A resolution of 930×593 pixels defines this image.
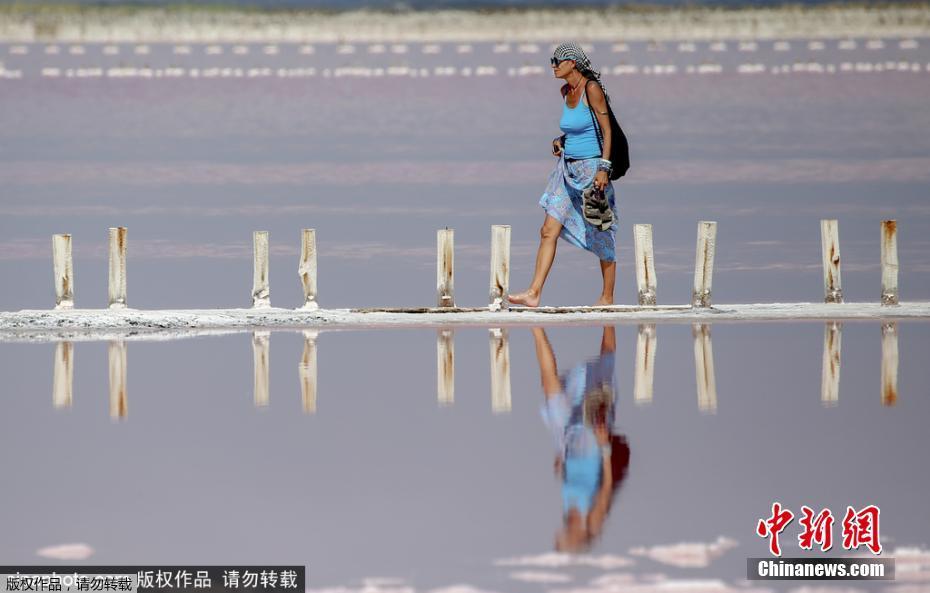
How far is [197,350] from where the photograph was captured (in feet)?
48.1

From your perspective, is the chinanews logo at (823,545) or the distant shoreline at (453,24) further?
the distant shoreline at (453,24)

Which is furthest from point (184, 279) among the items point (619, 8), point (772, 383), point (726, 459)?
point (619, 8)

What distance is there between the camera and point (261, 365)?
1368cm

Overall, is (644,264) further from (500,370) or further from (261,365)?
(261,365)

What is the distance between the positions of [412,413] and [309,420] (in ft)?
1.94

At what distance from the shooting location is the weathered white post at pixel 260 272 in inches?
656

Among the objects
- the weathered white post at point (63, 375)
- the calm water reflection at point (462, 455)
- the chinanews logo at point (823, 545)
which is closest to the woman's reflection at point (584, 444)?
the calm water reflection at point (462, 455)

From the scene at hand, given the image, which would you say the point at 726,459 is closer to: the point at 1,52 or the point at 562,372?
the point at 562,372

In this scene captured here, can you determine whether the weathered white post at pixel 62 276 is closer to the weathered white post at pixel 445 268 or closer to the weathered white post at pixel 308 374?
the weathered white post at pixel 308 374

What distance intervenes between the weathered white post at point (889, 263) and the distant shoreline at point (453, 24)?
116 feet

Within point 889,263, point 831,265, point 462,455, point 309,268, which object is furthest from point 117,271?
point 462,455

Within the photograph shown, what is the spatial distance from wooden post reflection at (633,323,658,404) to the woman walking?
753mm

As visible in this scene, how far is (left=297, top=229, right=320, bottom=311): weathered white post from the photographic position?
1670 centimetres

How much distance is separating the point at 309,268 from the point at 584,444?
22.7 feet
